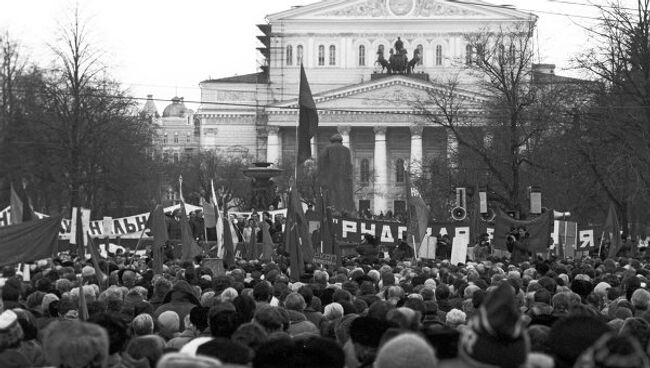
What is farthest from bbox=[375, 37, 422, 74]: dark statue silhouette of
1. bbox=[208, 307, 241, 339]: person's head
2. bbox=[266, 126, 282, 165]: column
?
bbox=[208, 307, 241, 339]: person's head

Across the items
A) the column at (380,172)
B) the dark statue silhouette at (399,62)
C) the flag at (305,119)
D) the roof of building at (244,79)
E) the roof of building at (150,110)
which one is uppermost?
the dark statue silhouette at (399,62)

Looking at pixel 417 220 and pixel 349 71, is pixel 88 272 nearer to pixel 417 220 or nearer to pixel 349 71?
pixel 417 220

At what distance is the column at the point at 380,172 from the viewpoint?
97.6 metres

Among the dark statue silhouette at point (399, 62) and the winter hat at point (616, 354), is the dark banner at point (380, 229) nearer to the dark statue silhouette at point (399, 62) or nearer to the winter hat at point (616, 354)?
the winter hat at point (616, 354)

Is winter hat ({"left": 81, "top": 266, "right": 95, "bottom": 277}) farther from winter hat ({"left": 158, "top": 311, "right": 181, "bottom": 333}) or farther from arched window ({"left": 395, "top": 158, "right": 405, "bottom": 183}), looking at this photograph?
arched window ({"left": 395, "top": 158, "right": 405, "bottom": 183})

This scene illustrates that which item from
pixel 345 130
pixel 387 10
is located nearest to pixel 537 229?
pixel 345 130

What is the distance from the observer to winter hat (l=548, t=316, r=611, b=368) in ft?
19.1

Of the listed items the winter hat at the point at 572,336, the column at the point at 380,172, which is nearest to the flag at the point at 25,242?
the winter hat at the point at 572,336

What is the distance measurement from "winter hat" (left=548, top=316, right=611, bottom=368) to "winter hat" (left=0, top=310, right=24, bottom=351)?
276 cm

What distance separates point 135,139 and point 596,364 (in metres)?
49.0

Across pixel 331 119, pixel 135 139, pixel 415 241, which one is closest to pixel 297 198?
pixel 415 241

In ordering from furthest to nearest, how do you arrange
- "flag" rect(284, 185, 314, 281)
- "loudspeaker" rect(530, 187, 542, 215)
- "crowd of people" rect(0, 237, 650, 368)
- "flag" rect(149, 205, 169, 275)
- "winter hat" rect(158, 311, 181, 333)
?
1. "loudspeaker" rect(530, 187, 542, 215)
2. "flag" rect(149, 205, 169, 275)
3. "flag" rect(284, 185, 314, 281)
4. "winter hat" rect(158, 311, 181, 333)
5. "crowd of people" rect(0, 237, 650, 368)

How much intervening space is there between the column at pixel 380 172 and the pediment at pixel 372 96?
230 centimetres

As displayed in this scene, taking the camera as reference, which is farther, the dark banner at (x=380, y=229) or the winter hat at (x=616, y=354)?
the dark banner at (x=380, y=229)
